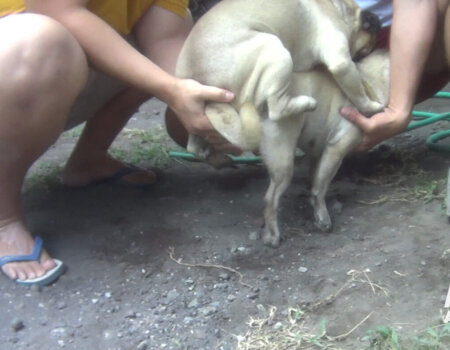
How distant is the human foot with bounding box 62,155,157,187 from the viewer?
2.96 m

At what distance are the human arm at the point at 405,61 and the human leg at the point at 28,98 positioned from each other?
38.4 inches

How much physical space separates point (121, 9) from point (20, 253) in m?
0.86

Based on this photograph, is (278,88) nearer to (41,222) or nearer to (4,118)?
(4,118)

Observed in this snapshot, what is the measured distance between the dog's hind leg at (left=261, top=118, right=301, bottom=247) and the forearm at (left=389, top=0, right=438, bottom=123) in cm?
40

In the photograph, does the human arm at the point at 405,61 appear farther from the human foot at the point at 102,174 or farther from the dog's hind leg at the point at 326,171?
the human foot at the point at 102,174

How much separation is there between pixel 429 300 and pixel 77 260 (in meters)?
1.08

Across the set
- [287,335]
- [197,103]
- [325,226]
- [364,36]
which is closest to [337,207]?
[325,226]

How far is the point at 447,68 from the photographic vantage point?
9.40 feet

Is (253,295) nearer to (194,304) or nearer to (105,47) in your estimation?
(194,304)

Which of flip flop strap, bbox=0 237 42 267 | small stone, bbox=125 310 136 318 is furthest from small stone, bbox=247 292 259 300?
flip flop strap, bbox=0 237 42 267

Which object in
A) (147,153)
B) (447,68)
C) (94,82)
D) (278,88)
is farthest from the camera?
(147,153)

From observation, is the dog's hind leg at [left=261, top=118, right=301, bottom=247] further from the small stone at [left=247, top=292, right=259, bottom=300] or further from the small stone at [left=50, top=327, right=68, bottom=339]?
the small stone at [left=50, top=327, right=68, bottom=339]

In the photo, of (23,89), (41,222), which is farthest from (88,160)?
(23,89)

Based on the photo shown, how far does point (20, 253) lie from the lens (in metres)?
2.31
